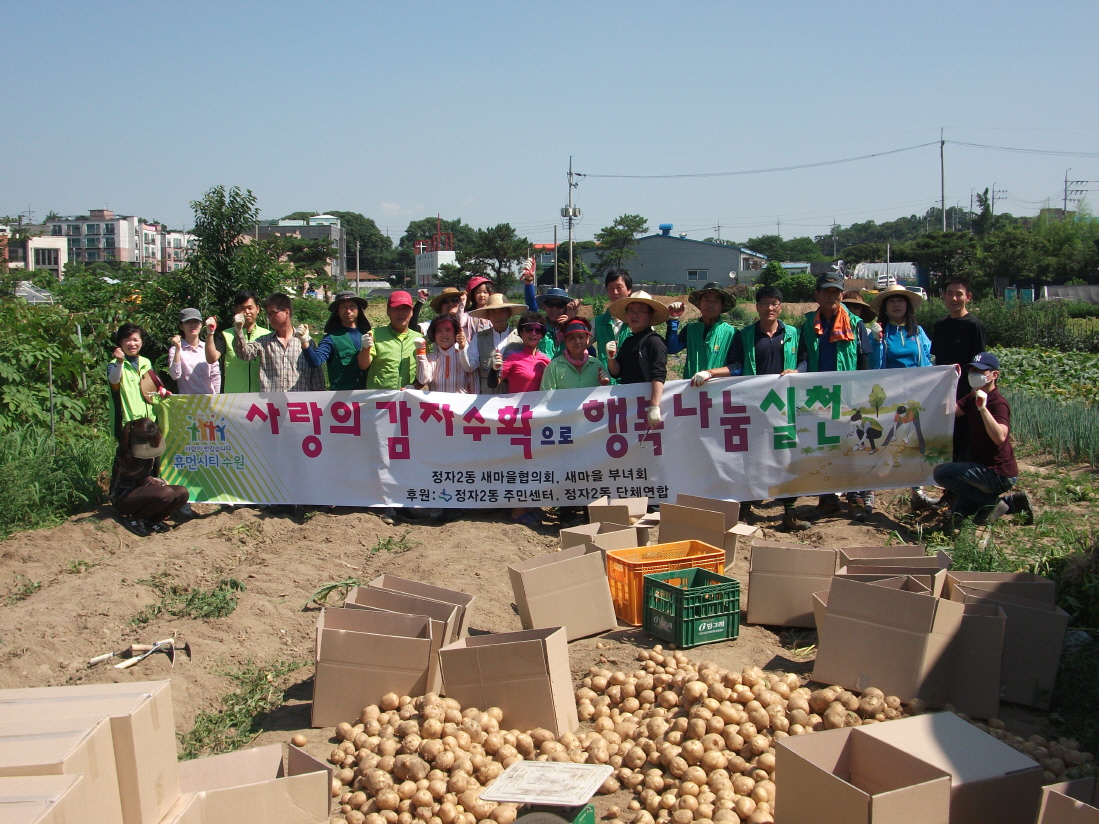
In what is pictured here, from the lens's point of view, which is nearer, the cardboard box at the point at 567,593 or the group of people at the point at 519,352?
the cardboard box at the point at 567,593

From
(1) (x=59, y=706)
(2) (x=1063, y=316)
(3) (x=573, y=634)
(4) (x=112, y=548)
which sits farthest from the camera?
(2) (x=1063, y=316)


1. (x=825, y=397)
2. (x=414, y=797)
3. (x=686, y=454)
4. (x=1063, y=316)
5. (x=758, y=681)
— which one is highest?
(x=1063, y=316)

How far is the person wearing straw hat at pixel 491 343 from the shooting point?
7953 millimetres

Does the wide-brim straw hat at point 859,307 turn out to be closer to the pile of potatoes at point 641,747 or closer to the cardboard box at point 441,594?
the pile of potatoes at point 641,747

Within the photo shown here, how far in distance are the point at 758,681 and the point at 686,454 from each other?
11.3ft

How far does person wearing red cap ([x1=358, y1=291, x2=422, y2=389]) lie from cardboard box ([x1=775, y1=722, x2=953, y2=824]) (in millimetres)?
5398

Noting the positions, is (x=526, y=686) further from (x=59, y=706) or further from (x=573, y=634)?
(x=59, y=706)

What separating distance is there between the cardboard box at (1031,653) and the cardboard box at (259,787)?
11.1 ft

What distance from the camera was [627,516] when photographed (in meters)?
6.31

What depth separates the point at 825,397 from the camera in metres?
7.61

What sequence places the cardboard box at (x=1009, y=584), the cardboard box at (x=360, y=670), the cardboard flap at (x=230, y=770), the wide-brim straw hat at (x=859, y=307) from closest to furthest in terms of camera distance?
the cardboard flap at (x=230, y=770) → the cardboard box at (x=360, y=670) → the cardboard box at (x=1009, y=584) → the wide-brim straw hat at (x=859, y=307)

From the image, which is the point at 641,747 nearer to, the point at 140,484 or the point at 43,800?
the point at 43,800

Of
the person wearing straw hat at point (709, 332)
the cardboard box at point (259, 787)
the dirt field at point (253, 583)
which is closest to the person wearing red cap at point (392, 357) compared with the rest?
the dirt field at point (253, 583)

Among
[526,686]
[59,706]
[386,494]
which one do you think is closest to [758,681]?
[526,686]
